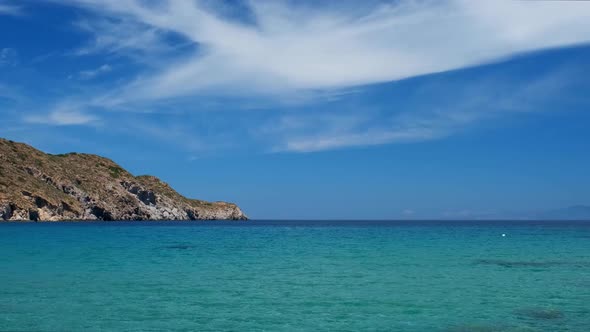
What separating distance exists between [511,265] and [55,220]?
146 m

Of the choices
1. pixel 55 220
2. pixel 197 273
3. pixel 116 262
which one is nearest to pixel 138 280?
pixel 197 273

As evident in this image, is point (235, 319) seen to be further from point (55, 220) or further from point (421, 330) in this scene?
point (55, 220)

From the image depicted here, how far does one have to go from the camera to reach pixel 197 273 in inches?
1452

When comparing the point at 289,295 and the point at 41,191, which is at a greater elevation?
the point at 41,191

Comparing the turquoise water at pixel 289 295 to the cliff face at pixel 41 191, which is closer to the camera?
the turquoise water at pixel 289 295

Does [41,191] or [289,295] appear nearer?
[289,295]

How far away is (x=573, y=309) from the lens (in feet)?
79.0

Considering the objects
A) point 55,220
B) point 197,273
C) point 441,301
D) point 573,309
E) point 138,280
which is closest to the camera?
Result: point 573,309

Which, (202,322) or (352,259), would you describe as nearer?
(202,322)

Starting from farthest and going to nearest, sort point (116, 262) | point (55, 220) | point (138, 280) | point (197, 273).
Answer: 1. point (55, 220)
2. point (116, 262)
3. point (197, 273)
4. point (138, 280)

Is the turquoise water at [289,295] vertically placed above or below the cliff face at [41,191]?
below

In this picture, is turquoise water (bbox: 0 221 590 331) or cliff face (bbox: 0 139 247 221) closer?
turquoise water (bbox: 0 221 590 331)

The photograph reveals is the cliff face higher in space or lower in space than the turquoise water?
higher

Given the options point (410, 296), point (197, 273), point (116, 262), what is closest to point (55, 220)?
point (116, 262)
